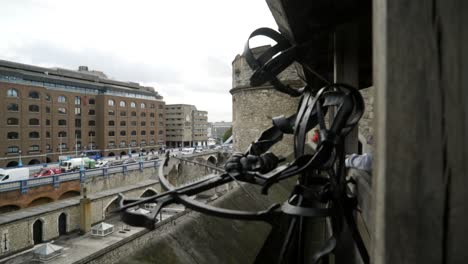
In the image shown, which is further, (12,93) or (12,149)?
(12,93)

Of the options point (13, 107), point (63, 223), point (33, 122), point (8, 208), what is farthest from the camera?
point (33, 122)

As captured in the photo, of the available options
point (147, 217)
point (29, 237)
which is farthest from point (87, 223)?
point (147, 217)

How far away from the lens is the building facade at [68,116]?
33.3m

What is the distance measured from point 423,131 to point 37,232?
2135 centimetres

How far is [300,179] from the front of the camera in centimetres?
118

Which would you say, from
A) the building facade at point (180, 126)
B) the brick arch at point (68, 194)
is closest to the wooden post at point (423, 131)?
the brick arch at point (68, 194)

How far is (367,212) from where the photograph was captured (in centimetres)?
116

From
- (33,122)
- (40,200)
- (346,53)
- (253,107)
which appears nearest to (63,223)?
(40,200)

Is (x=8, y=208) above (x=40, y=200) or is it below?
below

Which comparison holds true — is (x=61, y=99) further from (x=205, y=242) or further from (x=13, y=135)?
(x=205, y=242)

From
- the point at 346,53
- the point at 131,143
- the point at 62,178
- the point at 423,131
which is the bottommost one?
the point at 62,178

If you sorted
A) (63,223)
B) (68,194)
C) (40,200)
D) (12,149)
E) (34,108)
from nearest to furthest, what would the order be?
(63,223) < (40,200) < (68,194) < (12,149) < (34,108)

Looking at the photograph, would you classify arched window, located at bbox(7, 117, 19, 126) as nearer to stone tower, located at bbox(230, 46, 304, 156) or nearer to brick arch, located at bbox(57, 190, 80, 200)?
brick arch, located at bbox(57, 190, 80, 200)

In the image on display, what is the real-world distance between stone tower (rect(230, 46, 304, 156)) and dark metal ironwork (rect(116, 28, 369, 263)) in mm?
12552
